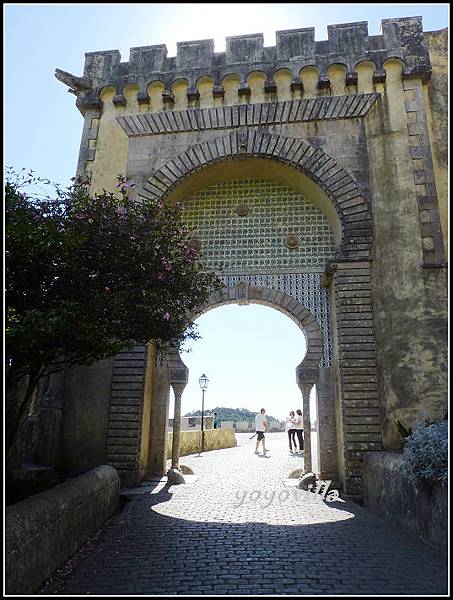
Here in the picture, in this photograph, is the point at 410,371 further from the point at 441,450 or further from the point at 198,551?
the point at 198,551

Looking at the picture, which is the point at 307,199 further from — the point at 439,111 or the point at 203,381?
the point at 203,381

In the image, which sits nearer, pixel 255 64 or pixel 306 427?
pixel 306 427

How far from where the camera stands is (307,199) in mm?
9641

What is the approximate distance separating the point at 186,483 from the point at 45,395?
113 inches

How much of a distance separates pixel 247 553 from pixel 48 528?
180 centimetres

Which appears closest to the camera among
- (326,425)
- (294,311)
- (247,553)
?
(247,553)

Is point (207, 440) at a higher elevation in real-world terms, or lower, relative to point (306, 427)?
lower

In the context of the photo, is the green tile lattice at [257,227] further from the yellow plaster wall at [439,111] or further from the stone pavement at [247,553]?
the stone pavement at [247,553]

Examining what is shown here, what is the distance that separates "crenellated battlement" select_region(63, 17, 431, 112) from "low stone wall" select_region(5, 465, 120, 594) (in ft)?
25.7

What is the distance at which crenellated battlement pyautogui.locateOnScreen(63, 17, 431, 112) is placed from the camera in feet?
31.0

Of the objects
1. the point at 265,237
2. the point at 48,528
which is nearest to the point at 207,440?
the point at 265,237

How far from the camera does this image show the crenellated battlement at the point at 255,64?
372 inches

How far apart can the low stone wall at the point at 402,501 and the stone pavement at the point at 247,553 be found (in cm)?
14

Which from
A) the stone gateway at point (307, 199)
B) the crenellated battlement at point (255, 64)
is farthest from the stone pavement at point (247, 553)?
the crenellated battlement at point (255, 64)
